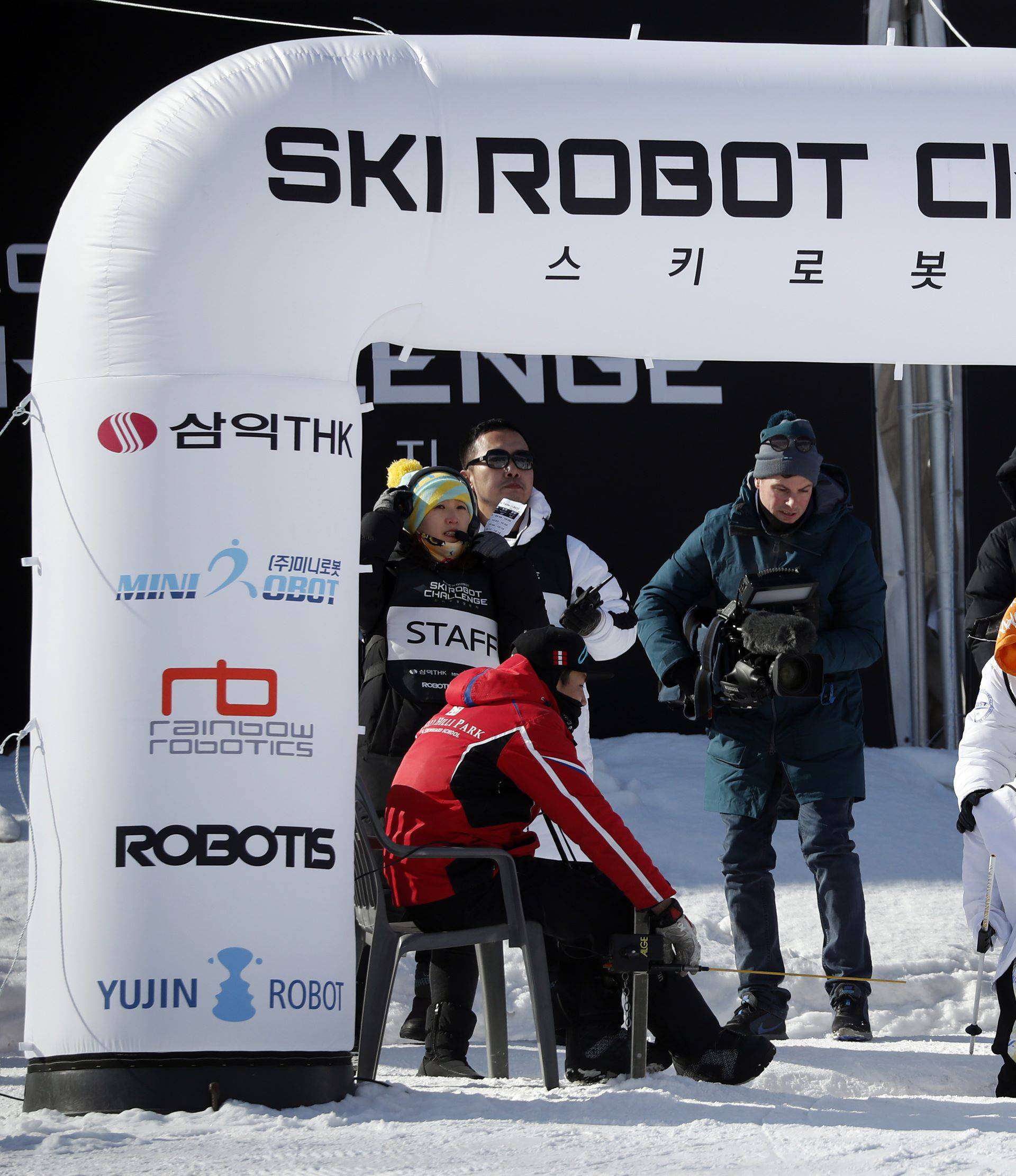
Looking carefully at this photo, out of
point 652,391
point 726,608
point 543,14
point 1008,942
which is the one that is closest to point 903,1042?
point 1008,942

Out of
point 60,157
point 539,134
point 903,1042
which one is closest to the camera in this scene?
point 539,134

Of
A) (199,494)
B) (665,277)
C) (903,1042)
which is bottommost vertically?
(903,1042)

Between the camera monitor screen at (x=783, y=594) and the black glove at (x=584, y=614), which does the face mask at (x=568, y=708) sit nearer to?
the black glove at (x=584, y=614)

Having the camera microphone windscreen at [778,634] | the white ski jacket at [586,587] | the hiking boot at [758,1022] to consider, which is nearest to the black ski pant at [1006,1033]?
the hiking boot at [758,1022]

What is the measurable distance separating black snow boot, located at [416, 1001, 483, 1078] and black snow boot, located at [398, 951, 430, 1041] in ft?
1.65

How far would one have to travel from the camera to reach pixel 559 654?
4.04 m

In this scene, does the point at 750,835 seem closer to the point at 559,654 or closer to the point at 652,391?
the point at 559,654

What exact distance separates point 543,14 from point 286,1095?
5601mm

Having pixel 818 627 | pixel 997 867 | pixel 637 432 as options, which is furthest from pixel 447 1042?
pixel 637 432

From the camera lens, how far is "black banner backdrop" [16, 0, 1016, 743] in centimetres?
750

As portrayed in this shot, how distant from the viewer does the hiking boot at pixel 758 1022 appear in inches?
178

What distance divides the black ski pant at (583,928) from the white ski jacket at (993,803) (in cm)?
88

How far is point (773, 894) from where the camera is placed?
4.79m

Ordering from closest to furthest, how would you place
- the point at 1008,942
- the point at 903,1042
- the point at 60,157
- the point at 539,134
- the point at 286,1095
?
1. the point at 286,1095
2. the point at 539,134
3. the point at 1008,942
4. the point at 903,1042
5. the point at 60,157
